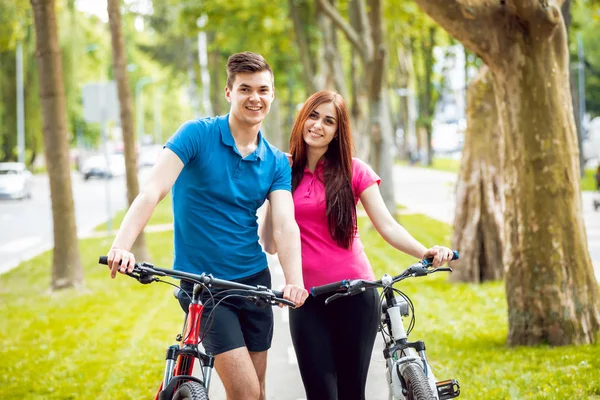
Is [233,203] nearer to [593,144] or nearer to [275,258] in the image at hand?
[275,258]

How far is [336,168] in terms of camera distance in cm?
454

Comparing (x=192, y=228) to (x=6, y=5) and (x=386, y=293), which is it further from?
(x=6, y=5)

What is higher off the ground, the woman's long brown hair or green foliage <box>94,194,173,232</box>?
the woman's long brown hair

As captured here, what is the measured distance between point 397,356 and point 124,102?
38.0ft

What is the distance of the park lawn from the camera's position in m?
6.90

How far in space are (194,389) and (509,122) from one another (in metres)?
4.80

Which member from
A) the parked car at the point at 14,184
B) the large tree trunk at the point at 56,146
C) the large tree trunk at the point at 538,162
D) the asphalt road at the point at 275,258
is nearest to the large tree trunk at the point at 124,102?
the large tree trunk at the point at 56,146

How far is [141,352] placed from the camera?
8562 millimetres

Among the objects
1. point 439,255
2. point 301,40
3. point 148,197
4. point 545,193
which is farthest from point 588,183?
point 148,197

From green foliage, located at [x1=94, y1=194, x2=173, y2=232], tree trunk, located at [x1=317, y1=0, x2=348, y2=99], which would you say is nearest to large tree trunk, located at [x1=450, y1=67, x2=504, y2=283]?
green foliage, located at [x1=94, y1=194, x2=173, y2=232]

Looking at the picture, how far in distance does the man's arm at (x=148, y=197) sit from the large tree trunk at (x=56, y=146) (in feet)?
29.0

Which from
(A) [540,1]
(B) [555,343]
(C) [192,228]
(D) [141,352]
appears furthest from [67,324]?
(C) [192,228]

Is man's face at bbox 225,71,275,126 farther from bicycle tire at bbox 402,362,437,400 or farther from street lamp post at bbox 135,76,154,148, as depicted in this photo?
street lamp post at bbox 135,76,154,148

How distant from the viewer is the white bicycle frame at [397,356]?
3.92 metres
